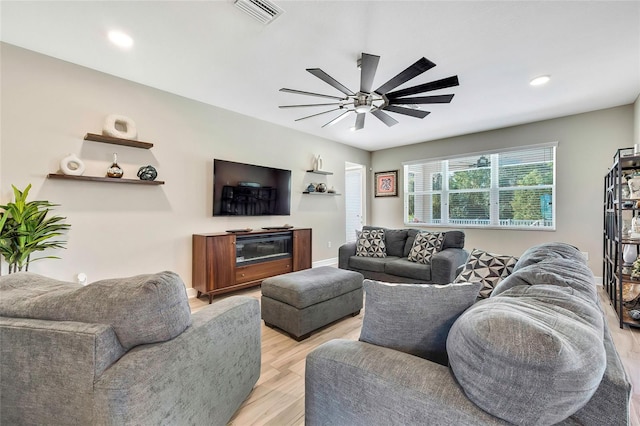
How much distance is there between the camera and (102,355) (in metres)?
0.90

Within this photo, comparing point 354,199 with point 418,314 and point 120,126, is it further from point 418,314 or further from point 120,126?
point 418,314

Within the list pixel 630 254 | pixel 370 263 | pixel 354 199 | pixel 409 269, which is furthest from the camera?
pixel 354 199

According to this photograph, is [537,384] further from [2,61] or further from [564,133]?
[564,133]

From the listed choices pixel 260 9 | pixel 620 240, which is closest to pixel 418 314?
pixel 260 9

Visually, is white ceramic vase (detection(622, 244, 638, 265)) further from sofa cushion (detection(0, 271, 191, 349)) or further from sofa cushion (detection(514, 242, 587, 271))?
sofa cushion (detection(0, 271, 191, 349))

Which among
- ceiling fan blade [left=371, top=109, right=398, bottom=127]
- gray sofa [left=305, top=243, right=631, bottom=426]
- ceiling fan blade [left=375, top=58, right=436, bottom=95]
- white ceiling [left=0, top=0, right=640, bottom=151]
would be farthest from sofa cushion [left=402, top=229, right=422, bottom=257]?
gray sofa [left=305, top=243, right=631, bottom=426]

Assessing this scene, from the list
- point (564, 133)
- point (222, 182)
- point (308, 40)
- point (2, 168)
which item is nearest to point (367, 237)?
point (222, 182)

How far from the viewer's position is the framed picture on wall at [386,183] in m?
6.18

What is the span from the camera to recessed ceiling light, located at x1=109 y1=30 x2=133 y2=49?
229 centimetres

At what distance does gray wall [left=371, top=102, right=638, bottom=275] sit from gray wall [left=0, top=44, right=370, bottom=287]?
4.08 m

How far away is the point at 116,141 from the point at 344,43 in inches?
99.7

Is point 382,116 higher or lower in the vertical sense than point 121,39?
lower

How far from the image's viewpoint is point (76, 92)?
2.82 meters

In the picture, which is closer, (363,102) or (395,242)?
(363,102)
